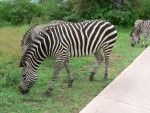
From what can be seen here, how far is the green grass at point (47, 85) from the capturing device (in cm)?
588

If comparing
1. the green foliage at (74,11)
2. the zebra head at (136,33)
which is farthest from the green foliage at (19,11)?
the zebra head at (136,33)

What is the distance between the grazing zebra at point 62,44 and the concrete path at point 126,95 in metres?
0.97

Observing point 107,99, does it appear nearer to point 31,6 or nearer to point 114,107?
point 114,107

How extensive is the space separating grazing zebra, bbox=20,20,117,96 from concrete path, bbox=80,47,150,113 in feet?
3.18

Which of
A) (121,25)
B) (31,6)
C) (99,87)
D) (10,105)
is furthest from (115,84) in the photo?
(31,6)

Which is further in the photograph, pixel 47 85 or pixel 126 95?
pixel 47 85

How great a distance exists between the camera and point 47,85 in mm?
7156

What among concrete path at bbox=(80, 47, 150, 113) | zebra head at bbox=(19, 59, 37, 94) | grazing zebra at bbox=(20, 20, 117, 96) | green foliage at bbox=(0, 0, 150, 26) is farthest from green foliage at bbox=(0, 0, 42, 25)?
zebra head at bbox=(19, 59, 37, 94)

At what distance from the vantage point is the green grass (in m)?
5.88

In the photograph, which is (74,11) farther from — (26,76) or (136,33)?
(26,76)

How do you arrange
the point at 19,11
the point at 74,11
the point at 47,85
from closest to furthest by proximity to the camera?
the point at 47,85
the point at 74,11
the point at 19,11

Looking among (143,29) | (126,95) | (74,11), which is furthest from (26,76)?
(74,11)

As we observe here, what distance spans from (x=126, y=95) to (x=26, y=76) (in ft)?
7.21

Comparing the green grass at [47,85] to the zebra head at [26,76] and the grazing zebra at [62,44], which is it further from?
the grazing zebra at [62,44]
